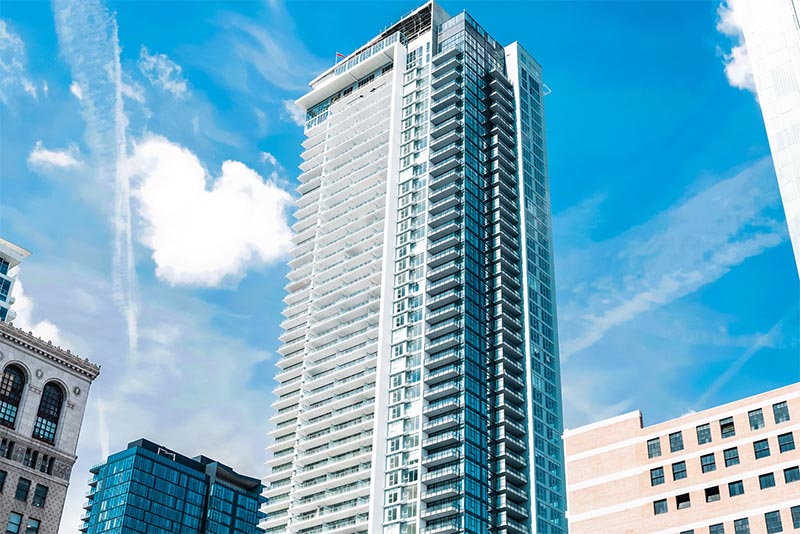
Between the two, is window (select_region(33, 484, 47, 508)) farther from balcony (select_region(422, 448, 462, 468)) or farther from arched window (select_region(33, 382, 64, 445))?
balcony (select_region(422, 448, 462, 468))

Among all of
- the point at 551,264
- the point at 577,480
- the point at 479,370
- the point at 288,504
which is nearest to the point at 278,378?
the point at 288,504

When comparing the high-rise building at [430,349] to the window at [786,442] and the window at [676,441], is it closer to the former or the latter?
the window at [676,441]

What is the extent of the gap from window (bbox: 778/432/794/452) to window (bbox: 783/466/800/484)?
1811mm

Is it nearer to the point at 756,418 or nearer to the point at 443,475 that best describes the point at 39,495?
the point at 443,475

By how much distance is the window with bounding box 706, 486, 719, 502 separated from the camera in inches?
3457

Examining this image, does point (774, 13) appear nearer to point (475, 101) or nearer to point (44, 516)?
point (475, 101)

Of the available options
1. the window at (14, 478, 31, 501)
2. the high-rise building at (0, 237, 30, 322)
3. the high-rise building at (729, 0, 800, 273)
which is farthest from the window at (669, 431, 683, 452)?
the high-rise building at (0, 237, 30, 322)

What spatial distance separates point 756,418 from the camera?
88.6 meters

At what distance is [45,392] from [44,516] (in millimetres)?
14923

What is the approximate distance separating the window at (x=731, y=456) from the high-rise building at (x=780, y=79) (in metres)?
23.9

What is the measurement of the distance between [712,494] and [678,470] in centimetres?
399

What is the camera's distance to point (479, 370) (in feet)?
552

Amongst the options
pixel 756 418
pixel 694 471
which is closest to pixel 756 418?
pixel 756 418

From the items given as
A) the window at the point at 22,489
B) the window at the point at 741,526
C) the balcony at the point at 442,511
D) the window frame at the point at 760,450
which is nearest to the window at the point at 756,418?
the window frame at the point at 760,450
